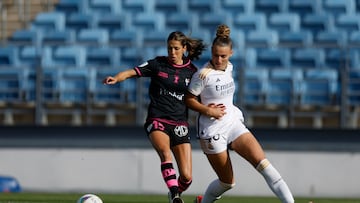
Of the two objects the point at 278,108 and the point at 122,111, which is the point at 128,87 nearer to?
the point at 122,111

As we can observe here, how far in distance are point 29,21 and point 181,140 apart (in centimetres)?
1208

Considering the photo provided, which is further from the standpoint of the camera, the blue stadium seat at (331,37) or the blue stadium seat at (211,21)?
the blue stadium seat at (211,21)

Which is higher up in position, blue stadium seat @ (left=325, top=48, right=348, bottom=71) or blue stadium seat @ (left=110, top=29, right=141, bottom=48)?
blue stadium seat @ (left=110, top=29, right=141, bottom=48)

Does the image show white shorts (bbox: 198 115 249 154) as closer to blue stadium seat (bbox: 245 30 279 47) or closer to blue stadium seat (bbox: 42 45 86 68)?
blue stadium seat (bbox: 245 30 279 47)

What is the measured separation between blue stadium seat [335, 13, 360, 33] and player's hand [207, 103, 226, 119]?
1045 centimetres

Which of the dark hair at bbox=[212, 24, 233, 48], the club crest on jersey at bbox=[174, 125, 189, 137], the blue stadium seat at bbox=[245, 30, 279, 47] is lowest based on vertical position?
the club crest on jersey at bbox=[174, 125, 189, 137]

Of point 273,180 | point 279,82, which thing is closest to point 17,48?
point 279,82

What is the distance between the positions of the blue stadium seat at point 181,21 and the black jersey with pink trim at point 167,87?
30.3 feet

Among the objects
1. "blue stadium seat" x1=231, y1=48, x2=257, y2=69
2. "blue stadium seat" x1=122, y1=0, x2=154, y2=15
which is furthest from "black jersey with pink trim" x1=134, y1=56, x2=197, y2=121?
"blue stadium seat" x1=122, y1=0, x2=154, y2=15

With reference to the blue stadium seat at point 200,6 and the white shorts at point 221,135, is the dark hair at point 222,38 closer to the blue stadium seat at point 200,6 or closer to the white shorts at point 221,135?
the white shorts at point 221,135

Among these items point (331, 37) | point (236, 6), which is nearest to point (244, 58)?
point (331, 37)

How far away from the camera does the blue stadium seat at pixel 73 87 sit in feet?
60.2

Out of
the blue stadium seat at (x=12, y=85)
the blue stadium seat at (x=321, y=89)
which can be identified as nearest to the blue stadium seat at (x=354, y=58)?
the blue stadium seat at (x=321, y=89)

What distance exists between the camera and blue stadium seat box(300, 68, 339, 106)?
1759cm
